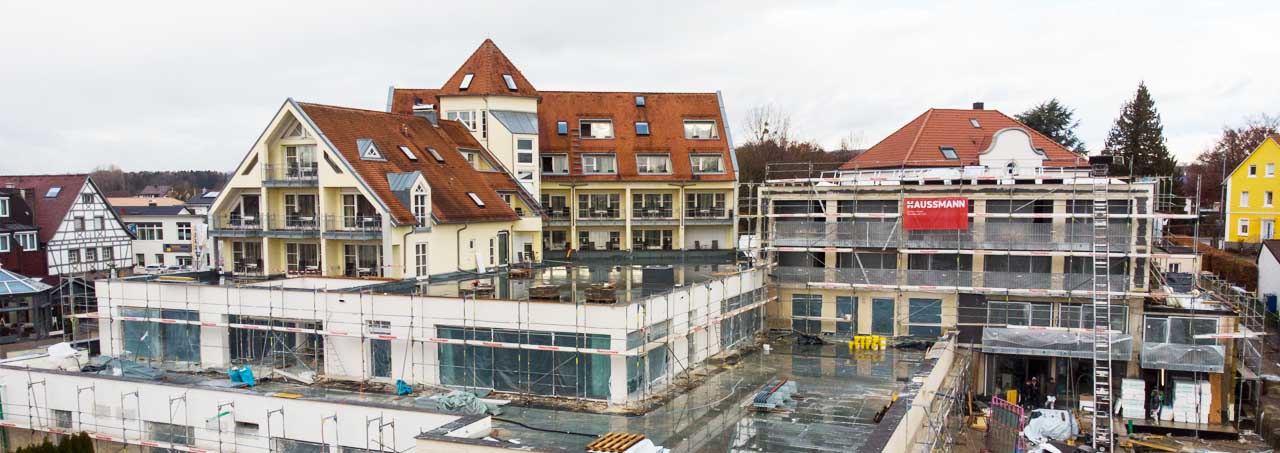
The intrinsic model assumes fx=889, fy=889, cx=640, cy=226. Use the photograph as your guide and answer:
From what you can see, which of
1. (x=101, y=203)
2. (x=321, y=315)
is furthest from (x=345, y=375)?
(x=101, y=203)

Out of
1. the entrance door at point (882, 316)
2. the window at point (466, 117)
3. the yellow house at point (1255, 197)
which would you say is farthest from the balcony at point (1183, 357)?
the yellow house at point (1255, 197)

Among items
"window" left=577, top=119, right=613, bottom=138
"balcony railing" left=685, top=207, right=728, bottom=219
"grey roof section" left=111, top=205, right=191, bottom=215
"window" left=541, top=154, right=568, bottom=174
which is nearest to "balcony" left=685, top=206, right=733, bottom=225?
"balcony railing" left=685, top=207, right=728, bottom=219

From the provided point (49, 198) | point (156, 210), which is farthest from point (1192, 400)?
point (156, 210)

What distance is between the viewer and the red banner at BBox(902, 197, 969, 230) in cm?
2708

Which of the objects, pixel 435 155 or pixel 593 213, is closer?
pixel 435 155

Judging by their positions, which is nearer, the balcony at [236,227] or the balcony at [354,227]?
the balcony at [354,227]

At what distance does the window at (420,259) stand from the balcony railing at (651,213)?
45.5 feet

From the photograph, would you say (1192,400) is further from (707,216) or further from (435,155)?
(435,155)

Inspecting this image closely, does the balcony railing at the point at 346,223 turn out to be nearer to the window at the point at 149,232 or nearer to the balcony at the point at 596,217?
the balcony at the point at 596,217

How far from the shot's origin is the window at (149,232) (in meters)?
53.9

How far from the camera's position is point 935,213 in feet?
89.9

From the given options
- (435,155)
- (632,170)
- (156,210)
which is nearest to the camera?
(435,155)

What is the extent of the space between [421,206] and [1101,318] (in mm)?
20360

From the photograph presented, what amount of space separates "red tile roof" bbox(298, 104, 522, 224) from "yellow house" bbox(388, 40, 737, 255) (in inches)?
235
